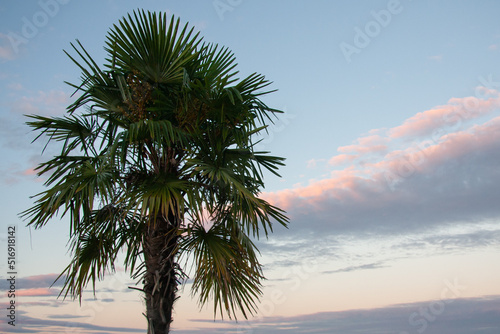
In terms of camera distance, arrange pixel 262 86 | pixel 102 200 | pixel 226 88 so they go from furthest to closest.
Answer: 1. pixel 262 86
2. pixel 226 88
3. pixel 102 200

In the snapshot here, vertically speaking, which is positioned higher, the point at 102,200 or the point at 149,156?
the point at 149,156

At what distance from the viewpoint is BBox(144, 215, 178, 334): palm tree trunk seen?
6184 mm

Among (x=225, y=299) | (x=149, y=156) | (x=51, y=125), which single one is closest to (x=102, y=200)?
(x=149, y=156)

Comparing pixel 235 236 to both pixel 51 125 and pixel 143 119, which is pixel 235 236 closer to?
pixel 143 119

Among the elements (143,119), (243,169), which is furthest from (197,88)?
(243,169)

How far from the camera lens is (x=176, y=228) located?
622 centimetres

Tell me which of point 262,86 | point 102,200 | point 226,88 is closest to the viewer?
point 102,200

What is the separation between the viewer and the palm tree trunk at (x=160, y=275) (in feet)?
20.3

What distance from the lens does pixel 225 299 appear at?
6.00m

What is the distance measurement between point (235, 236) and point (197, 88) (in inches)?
82.0

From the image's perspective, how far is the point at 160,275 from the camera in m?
6.24

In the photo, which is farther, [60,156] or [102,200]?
[60,156]

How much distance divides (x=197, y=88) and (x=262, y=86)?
101cm

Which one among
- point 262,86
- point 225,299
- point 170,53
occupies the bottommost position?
point 225,299
